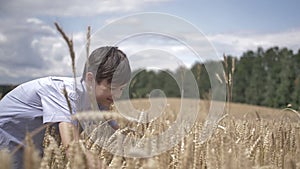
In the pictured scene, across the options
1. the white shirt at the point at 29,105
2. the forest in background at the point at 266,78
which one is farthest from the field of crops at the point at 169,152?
the forest in background at the point at 266,78

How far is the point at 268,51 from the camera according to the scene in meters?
37.5

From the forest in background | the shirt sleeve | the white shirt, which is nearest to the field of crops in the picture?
the shirt sleeve

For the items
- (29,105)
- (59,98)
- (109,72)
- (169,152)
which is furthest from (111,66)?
(169,152)

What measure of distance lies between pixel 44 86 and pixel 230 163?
1240 millimetres

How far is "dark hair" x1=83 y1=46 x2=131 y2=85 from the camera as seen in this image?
1.82m

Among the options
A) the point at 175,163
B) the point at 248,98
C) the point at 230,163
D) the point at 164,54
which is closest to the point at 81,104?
the point at 164,54

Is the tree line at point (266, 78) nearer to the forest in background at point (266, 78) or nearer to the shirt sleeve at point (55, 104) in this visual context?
the forest in background at point (266, 78)

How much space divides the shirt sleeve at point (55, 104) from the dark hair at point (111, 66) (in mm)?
147

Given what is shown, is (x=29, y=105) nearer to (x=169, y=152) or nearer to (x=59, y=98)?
(x=59, y=98)

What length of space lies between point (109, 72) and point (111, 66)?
28 mm

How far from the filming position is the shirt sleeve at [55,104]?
164cm

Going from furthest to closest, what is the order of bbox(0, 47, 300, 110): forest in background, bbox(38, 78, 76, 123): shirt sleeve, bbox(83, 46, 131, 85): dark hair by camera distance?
1. bbox(0, 47, 300, 110): forest in background
2. bbox(83, 46, 131, 85): dark hair
3. bbox(38, 78, 76, 123): shirt sleeve

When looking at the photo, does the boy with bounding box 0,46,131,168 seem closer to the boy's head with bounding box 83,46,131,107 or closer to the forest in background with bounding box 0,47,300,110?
the boy's head with bounding box 83,46,131,107

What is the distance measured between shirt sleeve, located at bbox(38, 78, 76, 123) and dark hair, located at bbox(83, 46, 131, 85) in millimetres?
147
